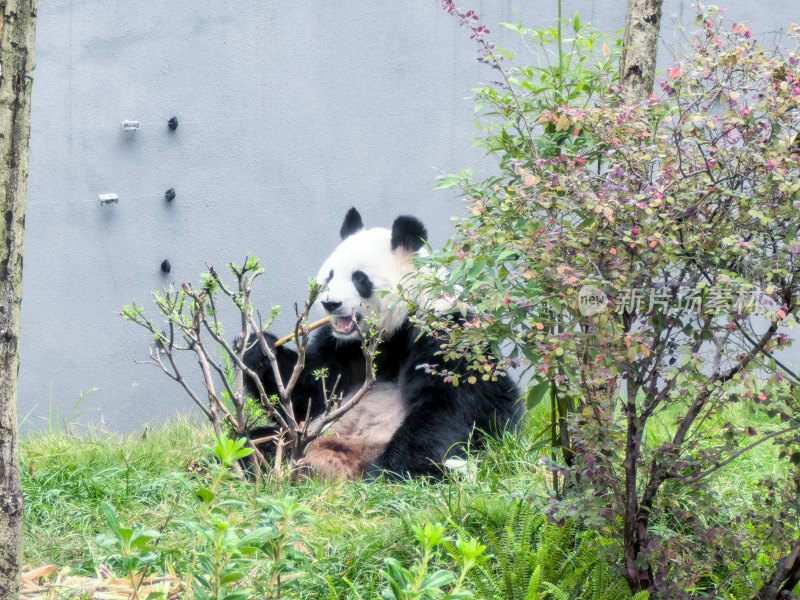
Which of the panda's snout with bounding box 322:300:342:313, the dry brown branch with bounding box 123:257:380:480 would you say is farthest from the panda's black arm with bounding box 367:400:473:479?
the panda's snout with bounding box 322:300:342:313

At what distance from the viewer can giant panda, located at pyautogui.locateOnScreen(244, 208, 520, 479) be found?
3.49 m

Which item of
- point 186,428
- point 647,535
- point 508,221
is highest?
point 508,221

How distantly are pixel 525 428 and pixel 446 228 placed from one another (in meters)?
1.49

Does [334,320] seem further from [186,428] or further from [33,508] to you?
[33,508]

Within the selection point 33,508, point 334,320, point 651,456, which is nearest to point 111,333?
point 334,320

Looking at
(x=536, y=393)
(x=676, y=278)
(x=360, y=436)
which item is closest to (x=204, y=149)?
(x=360, y=436)

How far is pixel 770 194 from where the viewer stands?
1.76 meters

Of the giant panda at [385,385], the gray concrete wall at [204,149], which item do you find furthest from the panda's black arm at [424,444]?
the gray concrete wall at [204,149]

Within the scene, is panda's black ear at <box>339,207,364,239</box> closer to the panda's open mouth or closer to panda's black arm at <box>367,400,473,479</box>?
the panda's open mouth

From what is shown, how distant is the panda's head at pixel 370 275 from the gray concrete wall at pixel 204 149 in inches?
25.8

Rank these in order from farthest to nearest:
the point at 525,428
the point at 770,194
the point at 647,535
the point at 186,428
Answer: the point at 186,428
the point at 525,428
the point at 647,535
the point at 770,194

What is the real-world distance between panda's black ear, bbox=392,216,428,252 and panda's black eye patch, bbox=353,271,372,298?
23 cm

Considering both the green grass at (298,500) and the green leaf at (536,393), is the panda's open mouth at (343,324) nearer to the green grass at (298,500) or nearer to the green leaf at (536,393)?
the green grass at (298,500)

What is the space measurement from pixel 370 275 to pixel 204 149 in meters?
1.38
